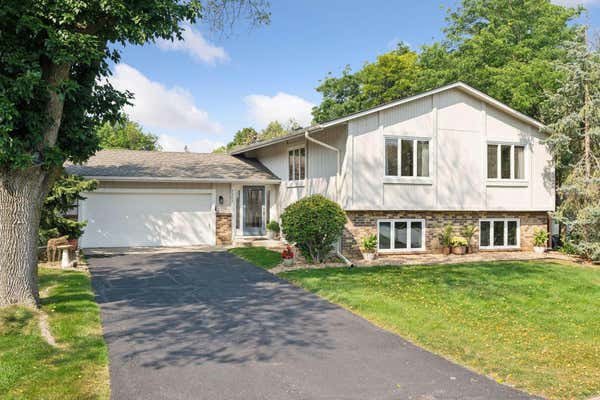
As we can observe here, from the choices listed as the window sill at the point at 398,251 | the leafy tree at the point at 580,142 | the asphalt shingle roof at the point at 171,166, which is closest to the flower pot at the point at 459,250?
the window sill at the point at 398,251

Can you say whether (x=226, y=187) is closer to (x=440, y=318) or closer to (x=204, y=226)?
(x=204, y=226)

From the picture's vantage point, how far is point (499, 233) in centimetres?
1628

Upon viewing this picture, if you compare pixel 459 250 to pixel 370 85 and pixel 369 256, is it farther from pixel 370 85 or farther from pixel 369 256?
pixel 370 85

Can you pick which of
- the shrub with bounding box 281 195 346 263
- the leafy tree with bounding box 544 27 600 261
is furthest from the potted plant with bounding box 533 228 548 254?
the shrub with bounding box 281 195 346 263

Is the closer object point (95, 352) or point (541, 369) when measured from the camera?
point (541, 369)

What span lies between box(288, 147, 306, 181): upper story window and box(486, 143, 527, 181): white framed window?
20.5 feet

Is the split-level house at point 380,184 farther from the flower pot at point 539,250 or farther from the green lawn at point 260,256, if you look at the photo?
the green lawn at point 260,256

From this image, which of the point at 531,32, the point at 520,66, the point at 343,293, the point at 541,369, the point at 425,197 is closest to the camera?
the point at 541,369

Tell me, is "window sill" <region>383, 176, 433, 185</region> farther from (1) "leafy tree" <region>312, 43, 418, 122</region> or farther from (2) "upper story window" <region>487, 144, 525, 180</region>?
(1) "leafy tree" <region>312, 43, 418, 122</region>

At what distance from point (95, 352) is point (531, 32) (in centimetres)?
2804

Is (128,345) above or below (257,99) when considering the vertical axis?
below

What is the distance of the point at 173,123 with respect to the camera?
178ft

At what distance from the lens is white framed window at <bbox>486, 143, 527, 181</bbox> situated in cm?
1558

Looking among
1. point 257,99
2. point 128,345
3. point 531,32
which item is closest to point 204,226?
point 128,345
